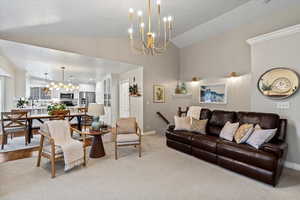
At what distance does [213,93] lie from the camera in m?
5.17

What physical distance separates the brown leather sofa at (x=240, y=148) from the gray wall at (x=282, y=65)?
250 millimetres

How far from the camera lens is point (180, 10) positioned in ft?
12.4

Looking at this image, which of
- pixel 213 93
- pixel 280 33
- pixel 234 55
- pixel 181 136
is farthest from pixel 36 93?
pixel 280 33

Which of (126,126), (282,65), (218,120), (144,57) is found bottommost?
(126,126)

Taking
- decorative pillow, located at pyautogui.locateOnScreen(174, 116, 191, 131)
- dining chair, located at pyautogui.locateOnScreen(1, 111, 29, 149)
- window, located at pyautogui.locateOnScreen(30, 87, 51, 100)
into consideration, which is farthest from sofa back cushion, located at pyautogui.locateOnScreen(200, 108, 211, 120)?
window, located at pyautogui.locateOnScreen(30, 87, 51, 100)

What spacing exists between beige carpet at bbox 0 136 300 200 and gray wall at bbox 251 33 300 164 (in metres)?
0.66

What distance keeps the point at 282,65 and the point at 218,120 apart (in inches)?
66.9

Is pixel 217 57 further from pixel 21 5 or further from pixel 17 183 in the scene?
pixel 17 183

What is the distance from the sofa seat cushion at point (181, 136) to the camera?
358 cm

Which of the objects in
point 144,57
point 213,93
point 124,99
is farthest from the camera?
point 124,99

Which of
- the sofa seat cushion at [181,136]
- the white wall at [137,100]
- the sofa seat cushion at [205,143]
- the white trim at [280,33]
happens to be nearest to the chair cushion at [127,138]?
the sofa seat cushion at [181,136]

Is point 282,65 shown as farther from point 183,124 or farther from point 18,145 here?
point 18,145

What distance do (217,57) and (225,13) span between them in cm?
131

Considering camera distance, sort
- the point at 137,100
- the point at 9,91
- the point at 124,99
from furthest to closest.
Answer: the point at 124,99, the point at 9,91, the point at 137,100
